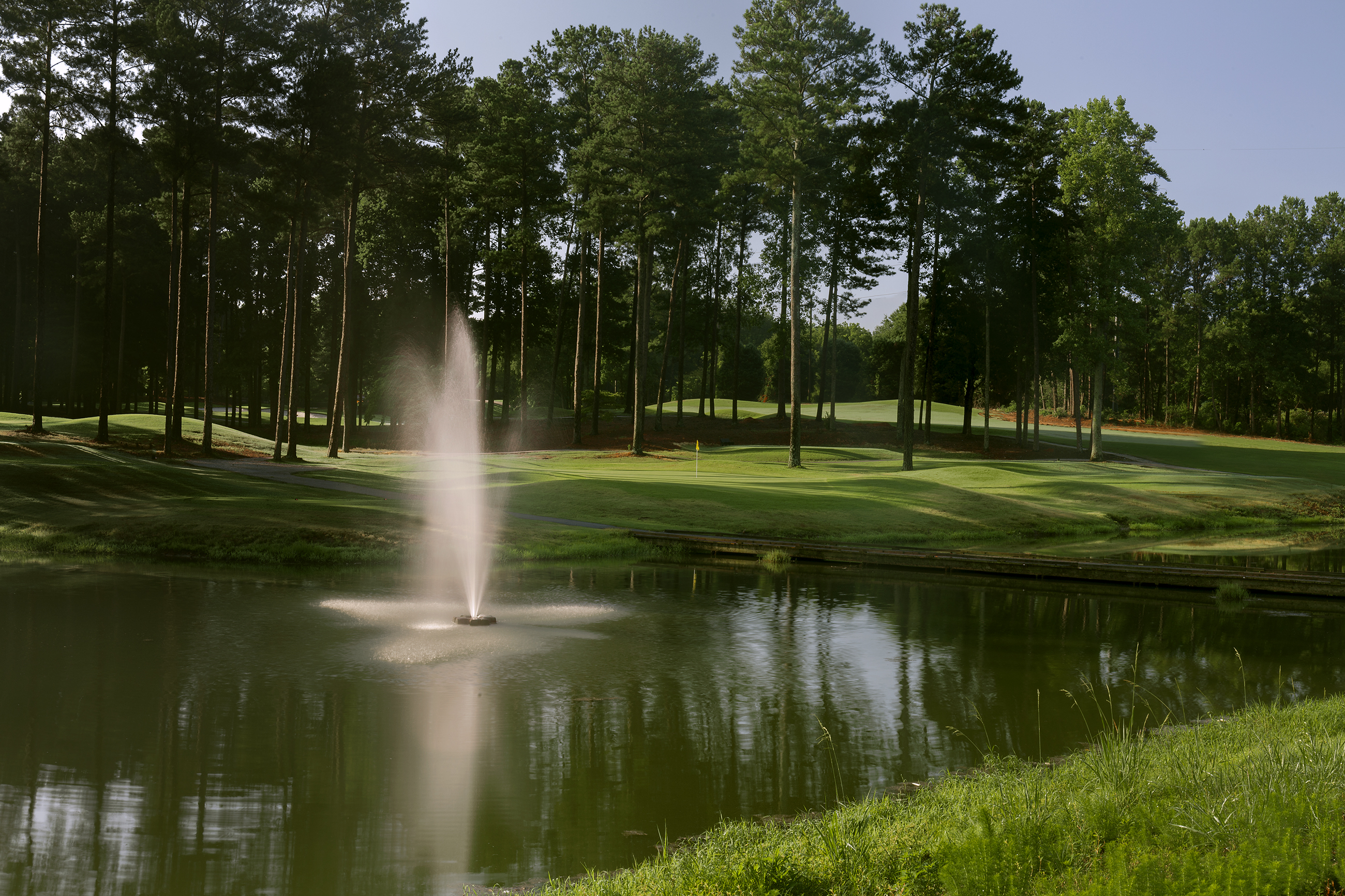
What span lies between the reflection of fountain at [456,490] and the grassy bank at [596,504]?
2.29 feet

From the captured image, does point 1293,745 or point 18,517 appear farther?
point 18,517

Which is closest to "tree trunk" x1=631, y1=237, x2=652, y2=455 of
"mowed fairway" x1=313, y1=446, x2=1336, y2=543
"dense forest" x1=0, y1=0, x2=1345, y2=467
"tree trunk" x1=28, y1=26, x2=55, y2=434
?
"dense forest" x1=0, y1=0, x2=1345, y2=467

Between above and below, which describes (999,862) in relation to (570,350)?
below

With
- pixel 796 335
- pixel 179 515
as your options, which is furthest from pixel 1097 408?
pixel 179 515

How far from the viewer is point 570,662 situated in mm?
12844

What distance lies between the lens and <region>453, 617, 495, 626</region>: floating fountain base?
1527 centimetres

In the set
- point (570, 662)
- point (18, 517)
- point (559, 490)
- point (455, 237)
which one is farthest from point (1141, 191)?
point (18, 517)

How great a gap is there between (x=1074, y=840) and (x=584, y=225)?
154ft

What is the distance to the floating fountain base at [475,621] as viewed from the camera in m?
15.3

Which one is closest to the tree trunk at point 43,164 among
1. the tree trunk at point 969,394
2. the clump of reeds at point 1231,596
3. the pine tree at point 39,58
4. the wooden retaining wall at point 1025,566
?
the pine tree at point 39,58

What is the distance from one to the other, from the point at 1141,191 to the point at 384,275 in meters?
47.5

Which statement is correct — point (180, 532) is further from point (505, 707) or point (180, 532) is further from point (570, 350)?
point (570, 350)

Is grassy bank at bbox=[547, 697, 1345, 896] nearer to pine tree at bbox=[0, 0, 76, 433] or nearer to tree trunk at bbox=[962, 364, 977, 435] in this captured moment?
pine tree at bbox=[0, 0, 76, 433]

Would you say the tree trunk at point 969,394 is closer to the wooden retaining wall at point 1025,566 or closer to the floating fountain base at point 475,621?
the wooden retaining wall at point 1025,566
